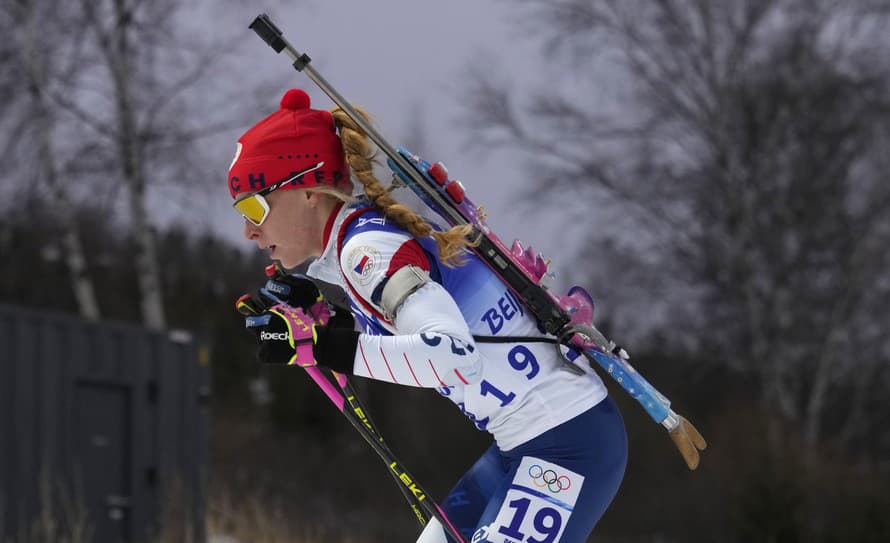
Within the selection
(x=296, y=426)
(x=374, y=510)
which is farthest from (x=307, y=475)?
(x=296, y=426)

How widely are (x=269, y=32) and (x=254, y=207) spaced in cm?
43

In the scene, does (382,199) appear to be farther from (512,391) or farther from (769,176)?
(769,176)

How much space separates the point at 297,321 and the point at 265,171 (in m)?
0.40

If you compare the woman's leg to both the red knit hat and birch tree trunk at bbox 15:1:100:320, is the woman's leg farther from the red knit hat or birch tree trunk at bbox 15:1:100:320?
birch tree trunk at bbox 15:1:100:320

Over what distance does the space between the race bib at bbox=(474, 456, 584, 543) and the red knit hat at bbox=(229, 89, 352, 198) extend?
2.75ft

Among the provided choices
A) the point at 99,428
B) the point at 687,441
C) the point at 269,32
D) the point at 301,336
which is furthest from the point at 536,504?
the point at 99,428

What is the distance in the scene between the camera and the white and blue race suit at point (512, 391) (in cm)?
255

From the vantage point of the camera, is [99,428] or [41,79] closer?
[99,428]

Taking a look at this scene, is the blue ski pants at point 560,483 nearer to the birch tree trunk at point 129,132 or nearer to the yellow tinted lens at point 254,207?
the yellow tinted lens at point 254,207

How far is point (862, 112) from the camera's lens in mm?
15188

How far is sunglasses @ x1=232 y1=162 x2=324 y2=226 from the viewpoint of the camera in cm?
274

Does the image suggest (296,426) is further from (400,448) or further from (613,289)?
(613,289)

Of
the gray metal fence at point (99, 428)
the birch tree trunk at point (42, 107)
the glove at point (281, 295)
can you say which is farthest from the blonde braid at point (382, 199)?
the birch tree trunk at point (42, 107)

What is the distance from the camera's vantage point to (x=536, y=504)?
104 inches
